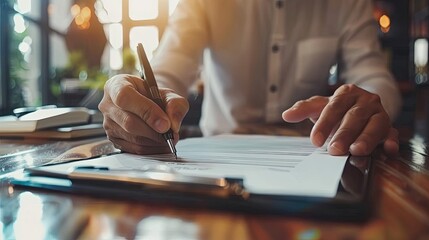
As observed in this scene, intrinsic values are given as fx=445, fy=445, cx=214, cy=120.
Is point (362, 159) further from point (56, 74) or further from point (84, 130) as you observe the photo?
point (56, 74)

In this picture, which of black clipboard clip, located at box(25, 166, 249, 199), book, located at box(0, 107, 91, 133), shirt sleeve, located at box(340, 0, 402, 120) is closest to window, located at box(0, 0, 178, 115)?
shirt sleeve, located at box(340, 0, 402, 120)

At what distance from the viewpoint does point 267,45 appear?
48.8 inches

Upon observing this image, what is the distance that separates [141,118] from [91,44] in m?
3.30

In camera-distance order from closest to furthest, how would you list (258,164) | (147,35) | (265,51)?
(258,164) < (265,51) < (147,35)

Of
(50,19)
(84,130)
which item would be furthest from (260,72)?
(50,19)

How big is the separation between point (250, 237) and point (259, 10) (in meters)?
1.07

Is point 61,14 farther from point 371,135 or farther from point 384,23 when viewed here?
point 371,135

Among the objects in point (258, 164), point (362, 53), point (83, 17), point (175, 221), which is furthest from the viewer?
point (83, 17)

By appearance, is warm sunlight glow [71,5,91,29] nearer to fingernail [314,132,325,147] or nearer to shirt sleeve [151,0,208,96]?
shirt sleeve [151,0,208,96]

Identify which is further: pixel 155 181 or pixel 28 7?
pixel 28 7

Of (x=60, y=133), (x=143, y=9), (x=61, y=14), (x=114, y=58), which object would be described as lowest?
(x=60, y=133)

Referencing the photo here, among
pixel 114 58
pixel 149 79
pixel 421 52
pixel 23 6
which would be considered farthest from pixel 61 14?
pixel 149 79

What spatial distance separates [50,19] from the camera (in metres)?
3.49

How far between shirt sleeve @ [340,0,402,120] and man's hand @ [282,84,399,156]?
37 centimetres
